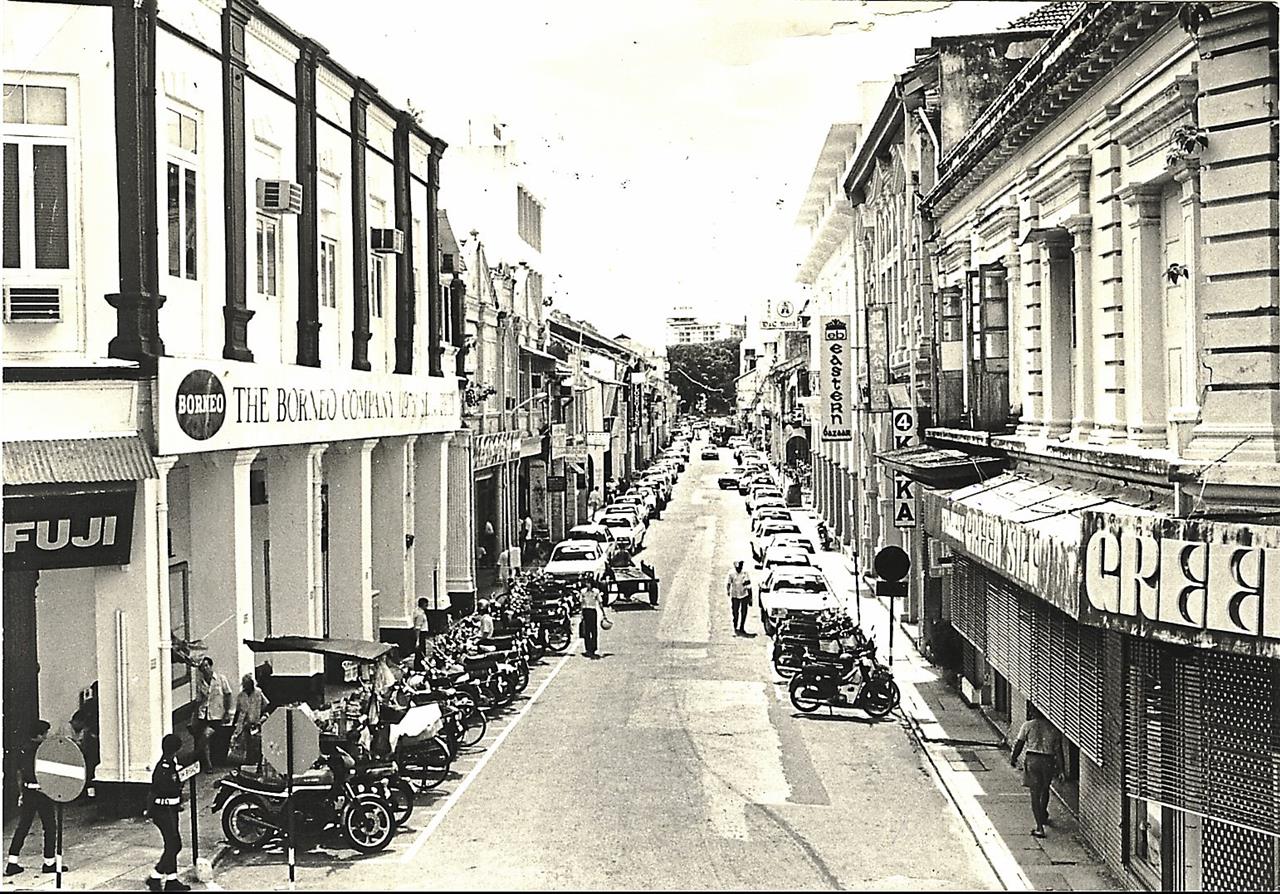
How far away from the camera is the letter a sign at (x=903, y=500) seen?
28.0m

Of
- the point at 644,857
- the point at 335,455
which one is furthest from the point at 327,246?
the point at 644,857

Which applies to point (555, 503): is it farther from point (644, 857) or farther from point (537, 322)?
point (644, 857)

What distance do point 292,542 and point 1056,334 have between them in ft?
40.8

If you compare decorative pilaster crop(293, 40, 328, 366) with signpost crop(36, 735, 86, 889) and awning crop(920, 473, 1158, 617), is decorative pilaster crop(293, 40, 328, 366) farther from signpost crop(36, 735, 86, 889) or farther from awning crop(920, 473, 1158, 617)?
awning crop(920, 473, 1158, 617)

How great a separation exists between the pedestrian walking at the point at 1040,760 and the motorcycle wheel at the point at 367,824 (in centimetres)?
709

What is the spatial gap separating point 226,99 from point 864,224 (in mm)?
27725

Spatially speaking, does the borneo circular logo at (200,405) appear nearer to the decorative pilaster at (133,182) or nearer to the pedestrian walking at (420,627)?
the decorative pilaster at (133,182)

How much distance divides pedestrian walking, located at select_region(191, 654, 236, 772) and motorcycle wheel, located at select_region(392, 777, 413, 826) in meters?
3.77

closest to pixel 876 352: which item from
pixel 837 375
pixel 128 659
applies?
pixel 837 375

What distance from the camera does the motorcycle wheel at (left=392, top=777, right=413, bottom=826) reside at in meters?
15.9

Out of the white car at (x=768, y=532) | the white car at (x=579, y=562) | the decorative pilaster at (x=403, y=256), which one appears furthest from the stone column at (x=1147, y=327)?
the white car at (x=768, y=532)

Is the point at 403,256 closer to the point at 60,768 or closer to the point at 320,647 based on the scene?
the point at 320,647

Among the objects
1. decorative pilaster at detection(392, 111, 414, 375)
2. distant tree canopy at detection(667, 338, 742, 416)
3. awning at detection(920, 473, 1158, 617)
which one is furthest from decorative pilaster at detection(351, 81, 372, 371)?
distant tree canopy at detection(667, 338, 742, 416)

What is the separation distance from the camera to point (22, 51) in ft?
55.4
